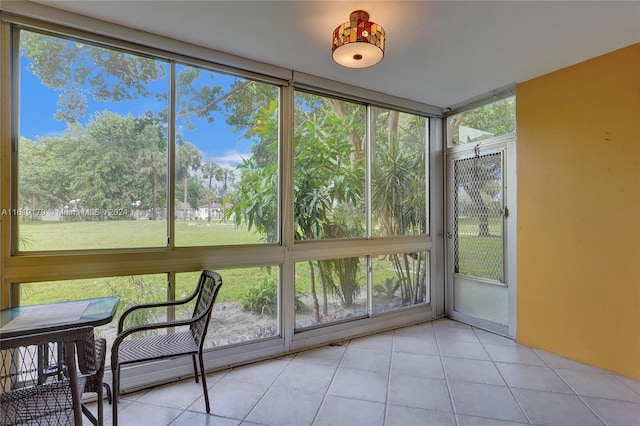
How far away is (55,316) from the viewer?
1.60 m

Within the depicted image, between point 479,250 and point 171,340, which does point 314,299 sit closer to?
point 171,340

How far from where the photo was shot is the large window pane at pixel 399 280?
3.45 metres

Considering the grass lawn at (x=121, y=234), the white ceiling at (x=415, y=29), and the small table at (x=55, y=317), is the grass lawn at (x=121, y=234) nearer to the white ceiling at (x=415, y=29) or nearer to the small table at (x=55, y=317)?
the small table at (x=55, y=317)

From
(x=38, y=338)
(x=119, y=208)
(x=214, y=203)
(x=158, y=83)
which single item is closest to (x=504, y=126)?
(x=214, y=203)

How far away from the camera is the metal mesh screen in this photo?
10.7ft

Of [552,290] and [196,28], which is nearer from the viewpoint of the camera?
[196,28]

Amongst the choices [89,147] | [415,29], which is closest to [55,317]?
[89,147]

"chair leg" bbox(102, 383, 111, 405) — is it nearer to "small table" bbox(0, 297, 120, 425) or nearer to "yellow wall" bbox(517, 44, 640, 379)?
"small table" bbox(0, 297, 120, 425)

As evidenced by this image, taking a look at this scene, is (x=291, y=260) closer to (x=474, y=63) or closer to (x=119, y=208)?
(x=119, y=208)

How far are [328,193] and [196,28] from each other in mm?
1767

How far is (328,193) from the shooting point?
3129mm

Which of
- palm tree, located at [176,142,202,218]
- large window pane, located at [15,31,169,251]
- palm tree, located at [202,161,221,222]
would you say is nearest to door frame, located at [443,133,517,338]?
palm tree, located at [202,161,221,222]

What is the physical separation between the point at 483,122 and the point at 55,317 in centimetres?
407

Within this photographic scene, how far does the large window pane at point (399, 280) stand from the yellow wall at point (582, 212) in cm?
105
